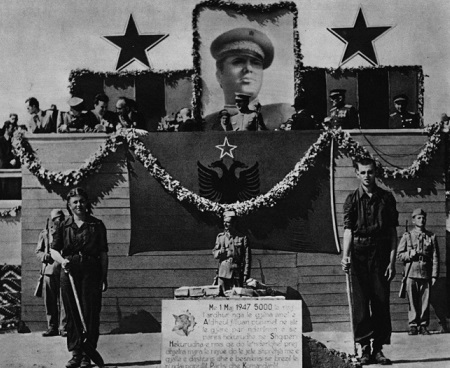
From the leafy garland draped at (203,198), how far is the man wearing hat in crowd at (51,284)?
455 mm

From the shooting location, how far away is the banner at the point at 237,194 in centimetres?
736

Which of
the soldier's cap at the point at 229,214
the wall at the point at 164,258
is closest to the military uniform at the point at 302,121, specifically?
the wall at the point at 164,258

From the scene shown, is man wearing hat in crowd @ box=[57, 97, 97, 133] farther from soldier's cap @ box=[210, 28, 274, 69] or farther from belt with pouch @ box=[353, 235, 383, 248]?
belt with pouch @ box=[353, 235, 383, 248]

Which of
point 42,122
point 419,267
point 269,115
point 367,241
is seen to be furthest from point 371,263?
point 42,122

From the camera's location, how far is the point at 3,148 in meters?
7.64

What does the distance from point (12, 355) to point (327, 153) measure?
372cm

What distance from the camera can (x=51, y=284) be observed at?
7273 mm

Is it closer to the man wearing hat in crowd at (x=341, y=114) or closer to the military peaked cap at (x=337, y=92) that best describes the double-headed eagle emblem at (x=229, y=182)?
the man wearing hat in crowd at (x=341, y=114)

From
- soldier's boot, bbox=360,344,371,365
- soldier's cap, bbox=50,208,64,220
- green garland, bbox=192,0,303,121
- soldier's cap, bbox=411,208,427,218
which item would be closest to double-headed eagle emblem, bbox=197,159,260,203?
green garland, bbox=192,0,303,121

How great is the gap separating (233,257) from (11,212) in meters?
2.33

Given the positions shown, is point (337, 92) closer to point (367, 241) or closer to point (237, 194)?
point (237, 194)

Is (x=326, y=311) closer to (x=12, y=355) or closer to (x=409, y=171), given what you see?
(x=409, y=171)

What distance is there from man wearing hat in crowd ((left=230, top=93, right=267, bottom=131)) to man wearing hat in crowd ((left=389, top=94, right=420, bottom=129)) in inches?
53.0

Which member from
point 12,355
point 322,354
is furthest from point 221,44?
point 12,355
